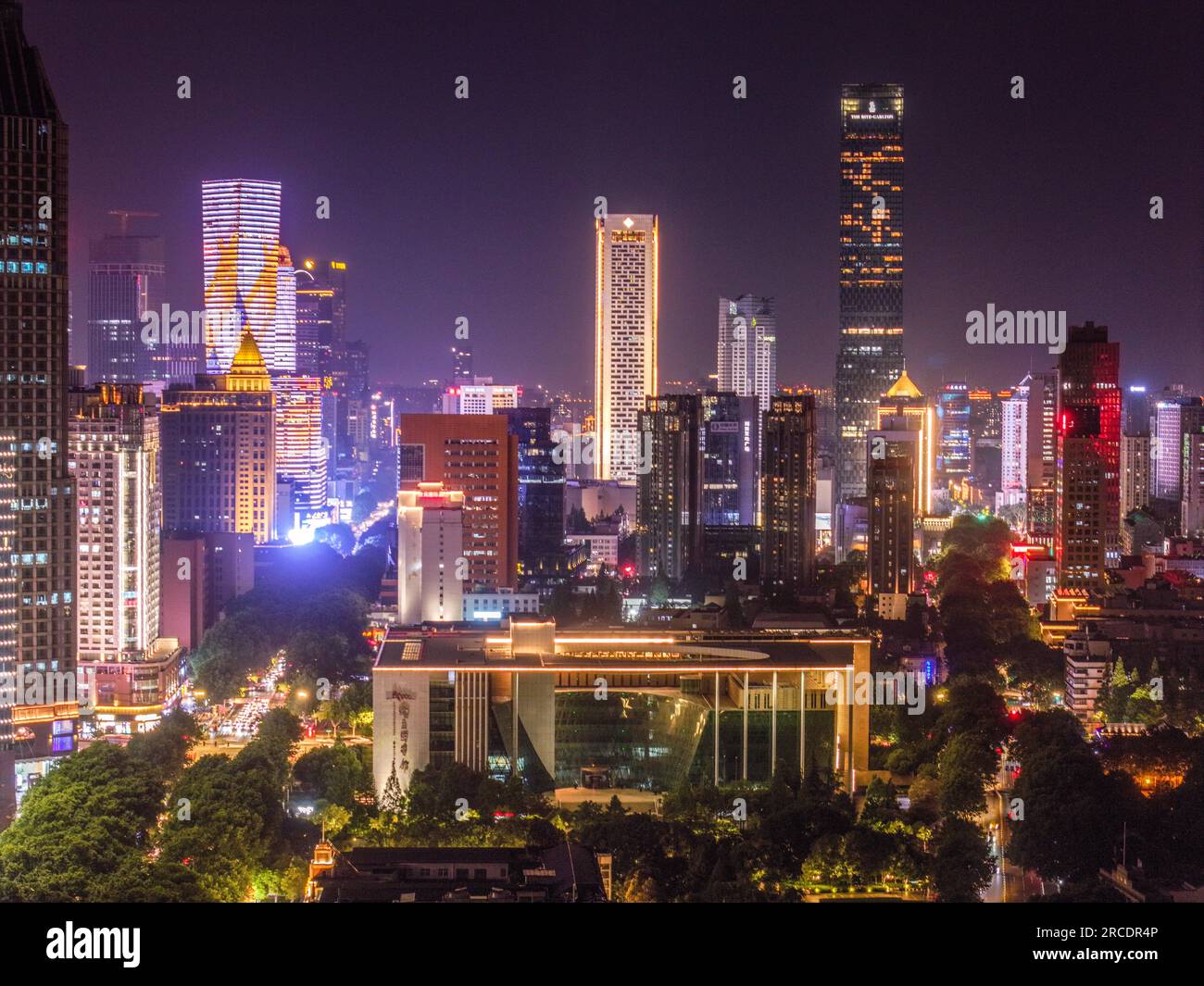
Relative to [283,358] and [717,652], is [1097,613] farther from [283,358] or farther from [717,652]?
[283,358]

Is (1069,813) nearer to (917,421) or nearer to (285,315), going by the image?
(917,421)

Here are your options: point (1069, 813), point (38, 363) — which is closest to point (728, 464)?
point (38, 363)

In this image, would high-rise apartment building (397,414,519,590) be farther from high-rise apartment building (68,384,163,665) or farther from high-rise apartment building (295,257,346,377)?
high-rise apartment building (295,257,346,377)
